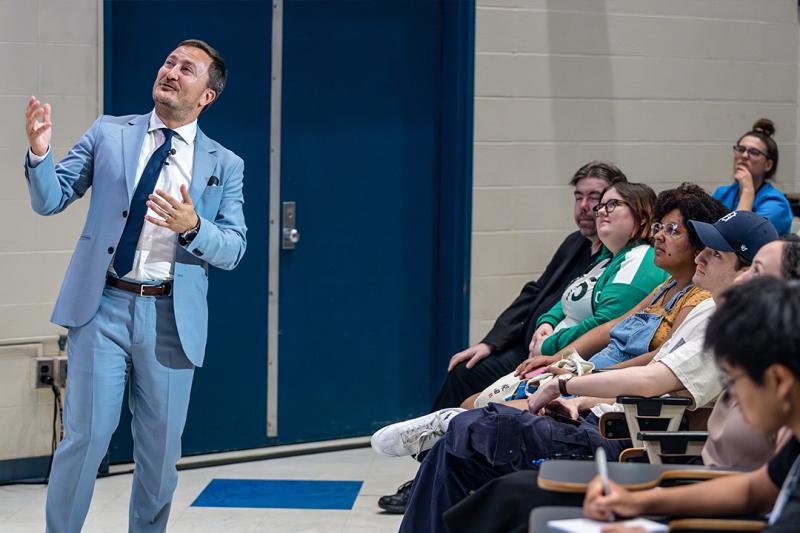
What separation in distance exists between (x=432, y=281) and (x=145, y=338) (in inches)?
81.4

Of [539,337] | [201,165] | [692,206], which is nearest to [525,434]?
[692,206]

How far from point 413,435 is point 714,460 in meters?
1.02

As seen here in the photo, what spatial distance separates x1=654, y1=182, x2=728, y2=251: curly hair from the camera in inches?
139

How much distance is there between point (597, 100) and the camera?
17.4 ft

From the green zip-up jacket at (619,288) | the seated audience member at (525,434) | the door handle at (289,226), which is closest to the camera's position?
the seated audience member at (525,434)

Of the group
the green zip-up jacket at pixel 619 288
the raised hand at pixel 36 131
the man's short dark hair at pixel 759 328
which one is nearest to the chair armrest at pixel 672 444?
the man's short dark hair at pixel 759 328

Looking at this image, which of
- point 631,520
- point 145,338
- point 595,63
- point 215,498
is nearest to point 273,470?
point 215,498

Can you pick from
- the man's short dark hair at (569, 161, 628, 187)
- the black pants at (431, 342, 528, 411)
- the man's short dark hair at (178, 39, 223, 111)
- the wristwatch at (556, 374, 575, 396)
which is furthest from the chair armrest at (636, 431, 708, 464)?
the man's short dark hair at (178, 39, 223, 111)

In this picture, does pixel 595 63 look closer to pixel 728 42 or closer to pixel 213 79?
pixel 728 42

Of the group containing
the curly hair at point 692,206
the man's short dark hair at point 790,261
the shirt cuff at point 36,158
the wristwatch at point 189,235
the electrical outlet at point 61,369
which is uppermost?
the shirt cuff at point 36,158

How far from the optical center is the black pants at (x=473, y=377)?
4.32 metres

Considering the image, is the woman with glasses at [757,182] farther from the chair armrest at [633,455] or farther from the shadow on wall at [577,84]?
the chair armrest at [633,455]

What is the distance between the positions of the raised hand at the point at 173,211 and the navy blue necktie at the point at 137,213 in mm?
139

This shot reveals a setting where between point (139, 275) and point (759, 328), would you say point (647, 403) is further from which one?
point (139, 275)
